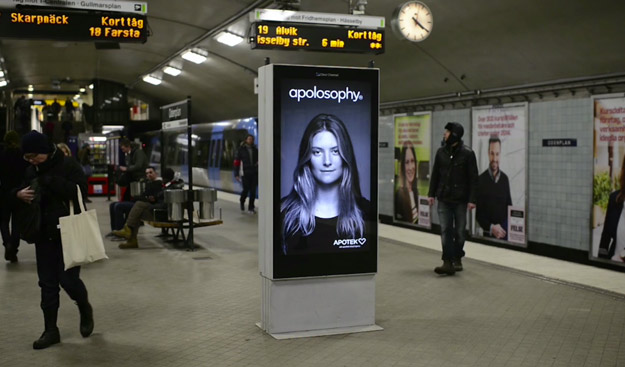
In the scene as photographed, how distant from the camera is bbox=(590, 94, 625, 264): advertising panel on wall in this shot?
29.3ft

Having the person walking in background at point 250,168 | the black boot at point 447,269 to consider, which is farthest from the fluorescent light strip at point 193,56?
the black boot at point 447,269

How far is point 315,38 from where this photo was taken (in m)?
9.16

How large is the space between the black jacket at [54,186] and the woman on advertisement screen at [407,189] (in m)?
8.64

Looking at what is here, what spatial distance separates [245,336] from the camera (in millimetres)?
5969

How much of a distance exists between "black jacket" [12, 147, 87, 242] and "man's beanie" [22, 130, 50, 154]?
12 centimetres

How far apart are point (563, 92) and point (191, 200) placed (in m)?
5.70

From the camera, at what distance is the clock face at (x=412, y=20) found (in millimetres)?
9586

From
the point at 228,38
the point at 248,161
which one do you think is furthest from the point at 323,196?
the point at 248,161

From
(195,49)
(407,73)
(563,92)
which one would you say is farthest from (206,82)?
(563,92)

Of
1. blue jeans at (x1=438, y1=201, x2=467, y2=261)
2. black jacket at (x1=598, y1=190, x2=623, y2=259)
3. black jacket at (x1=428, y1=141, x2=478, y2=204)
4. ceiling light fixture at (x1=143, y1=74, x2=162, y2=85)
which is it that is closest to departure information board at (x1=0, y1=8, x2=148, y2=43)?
black jacket at (x1=428, y1=141, x2=478, y2=204)

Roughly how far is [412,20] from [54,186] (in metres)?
5.66

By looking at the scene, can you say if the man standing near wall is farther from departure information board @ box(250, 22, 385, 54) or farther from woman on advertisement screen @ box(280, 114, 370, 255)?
woman on advertisement screen @ box(280, 114, 370, 255)

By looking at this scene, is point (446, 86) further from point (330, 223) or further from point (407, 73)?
point (330, 223)

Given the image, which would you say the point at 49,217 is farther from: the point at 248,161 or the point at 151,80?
the point at 151,80
